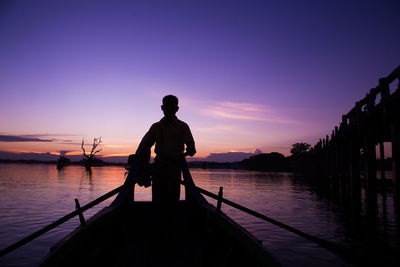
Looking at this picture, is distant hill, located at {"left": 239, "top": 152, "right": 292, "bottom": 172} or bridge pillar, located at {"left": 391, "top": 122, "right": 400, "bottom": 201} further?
distant hill, located at {"left": 239, "top": 152, "right": 292, "bottom": 172}

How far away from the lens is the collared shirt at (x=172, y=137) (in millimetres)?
4055

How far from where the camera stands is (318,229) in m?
10.4

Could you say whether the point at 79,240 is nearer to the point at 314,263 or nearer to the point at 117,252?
the point at 117,252

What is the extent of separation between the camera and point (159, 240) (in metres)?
4.21

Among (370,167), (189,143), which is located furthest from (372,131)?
(189,143)

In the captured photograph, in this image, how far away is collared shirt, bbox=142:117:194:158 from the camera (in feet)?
13.3

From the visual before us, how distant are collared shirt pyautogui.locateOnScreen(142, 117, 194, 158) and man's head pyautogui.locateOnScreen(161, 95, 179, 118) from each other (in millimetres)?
99

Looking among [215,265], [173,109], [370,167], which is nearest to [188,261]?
[215,265]

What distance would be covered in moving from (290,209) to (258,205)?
82.6 inches

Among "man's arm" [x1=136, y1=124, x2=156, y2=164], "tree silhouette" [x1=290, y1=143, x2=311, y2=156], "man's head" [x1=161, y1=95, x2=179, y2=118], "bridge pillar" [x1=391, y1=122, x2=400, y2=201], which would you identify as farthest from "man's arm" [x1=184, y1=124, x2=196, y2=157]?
"tree silhouette" [x1=290, y1=143, x2=311, y2=156]

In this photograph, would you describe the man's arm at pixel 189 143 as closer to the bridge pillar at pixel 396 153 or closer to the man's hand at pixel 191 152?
the man's hand at pixel 191 152

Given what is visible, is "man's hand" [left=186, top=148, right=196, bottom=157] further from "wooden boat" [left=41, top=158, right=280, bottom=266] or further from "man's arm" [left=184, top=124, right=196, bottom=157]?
"wooden boat" [left=41, top=158, right=280, bottom=266]

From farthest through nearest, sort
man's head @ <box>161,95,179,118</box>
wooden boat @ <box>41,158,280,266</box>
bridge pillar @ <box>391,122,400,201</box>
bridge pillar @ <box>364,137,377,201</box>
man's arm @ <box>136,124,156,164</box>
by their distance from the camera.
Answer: bridge pillar @ <box>364,137,377,201</box>
bridge pillar @ <box>391,122,400,201</box>
man's arm @ <box>136,124,156,164</box>
man's head @ <box>161,95,179,118</box>
wooden boat @ <box>41,158,280,266</box>

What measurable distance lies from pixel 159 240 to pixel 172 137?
1.61 metres
